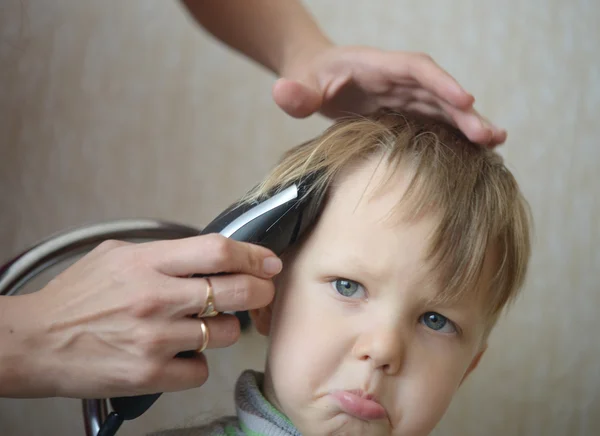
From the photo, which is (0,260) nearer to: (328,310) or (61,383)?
(61,383)

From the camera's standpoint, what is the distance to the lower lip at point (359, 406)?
A: 0.71m

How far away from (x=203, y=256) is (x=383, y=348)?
0.22 meters

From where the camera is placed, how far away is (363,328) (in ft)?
2.38

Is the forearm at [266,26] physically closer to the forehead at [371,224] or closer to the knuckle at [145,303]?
the forehead at [371,224]

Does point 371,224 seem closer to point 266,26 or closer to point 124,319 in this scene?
point 124,319

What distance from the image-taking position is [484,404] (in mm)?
1447

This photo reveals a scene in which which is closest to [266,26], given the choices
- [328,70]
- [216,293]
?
[328,70]

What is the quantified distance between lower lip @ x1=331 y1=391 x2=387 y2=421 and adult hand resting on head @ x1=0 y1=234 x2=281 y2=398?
139mm

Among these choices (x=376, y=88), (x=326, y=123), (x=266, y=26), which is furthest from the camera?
(x=326, y=123)

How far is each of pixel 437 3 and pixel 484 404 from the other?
906 millimetres

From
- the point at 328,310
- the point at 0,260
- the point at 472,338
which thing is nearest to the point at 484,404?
the point at 472,338

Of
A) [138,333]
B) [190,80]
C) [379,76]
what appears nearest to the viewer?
[138,333]

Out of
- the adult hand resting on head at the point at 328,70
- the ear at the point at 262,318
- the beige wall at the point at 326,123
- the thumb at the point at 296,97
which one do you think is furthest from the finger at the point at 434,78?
the beige wall at the point at 326,123

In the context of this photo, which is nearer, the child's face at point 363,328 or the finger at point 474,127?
the child's face at point 363,328
